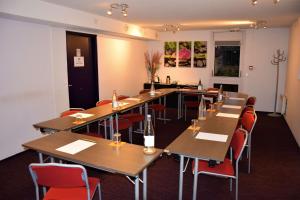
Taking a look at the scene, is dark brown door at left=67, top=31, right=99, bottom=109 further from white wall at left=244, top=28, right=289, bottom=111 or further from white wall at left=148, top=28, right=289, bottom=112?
white wall at left=244, top=28, right=289, bottom=111

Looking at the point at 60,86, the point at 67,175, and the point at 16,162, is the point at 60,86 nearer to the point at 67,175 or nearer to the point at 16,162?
the point at 16,162

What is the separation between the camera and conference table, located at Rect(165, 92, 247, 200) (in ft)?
7.50

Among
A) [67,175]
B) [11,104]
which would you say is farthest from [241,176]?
[11,104]

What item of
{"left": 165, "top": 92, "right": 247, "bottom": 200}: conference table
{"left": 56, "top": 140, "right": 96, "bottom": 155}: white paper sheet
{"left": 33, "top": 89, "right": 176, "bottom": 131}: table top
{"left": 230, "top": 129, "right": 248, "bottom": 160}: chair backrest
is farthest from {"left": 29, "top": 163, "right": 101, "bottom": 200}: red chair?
{"left": 230, "top": 129, "right": 248, "bottom": 160}: chair backrest

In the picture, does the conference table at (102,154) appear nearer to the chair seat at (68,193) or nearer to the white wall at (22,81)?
the chair seat at (68,193)

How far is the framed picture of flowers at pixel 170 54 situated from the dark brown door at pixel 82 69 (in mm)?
3233

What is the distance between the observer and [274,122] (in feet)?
21.3

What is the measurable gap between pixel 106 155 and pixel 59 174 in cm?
45

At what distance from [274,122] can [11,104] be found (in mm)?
6035

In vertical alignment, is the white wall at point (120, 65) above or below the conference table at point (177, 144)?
above

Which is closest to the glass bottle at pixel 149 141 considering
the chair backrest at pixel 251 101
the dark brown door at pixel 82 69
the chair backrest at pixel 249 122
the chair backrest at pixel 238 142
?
the chair backrest at pixel 238 142

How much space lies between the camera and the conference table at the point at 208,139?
2.29 metres

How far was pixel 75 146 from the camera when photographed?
2400 mm

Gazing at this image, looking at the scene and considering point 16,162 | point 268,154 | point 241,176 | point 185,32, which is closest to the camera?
point 241,176
